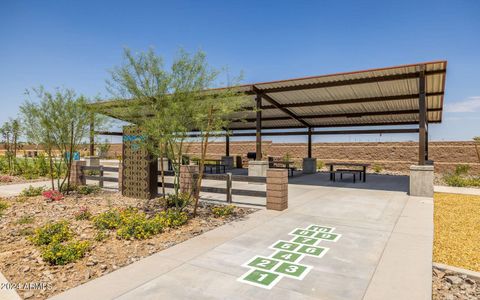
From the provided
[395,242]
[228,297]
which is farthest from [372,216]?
[228,297]

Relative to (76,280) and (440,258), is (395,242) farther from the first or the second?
(76,280)

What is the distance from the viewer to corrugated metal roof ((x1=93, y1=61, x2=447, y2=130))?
10484 millimetres

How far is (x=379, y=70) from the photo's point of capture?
32.4 feet

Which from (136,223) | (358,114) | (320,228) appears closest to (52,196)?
(136,223)

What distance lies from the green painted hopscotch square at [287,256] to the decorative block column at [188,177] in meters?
4.25

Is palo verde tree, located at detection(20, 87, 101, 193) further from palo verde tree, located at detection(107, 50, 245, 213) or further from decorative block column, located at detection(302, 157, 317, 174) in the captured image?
decorative block column, located at detection(302, 157, 317, 174)

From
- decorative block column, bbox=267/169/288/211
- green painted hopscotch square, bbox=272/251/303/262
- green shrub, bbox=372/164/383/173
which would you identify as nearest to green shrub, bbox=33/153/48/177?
decorative block column, bbox=267/169/288/211

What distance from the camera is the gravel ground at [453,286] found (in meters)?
3.36

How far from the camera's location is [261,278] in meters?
3.65

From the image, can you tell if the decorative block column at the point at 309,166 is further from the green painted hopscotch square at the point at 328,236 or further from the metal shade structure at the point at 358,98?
the green painted hopscotch square at the point at 328,236

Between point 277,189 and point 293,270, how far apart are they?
Result: 375cm

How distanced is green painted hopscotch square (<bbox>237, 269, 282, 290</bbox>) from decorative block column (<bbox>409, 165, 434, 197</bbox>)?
8.93 m

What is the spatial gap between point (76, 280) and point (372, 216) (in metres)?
6.60

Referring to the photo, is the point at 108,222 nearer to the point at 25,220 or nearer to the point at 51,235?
the point at 51,235
